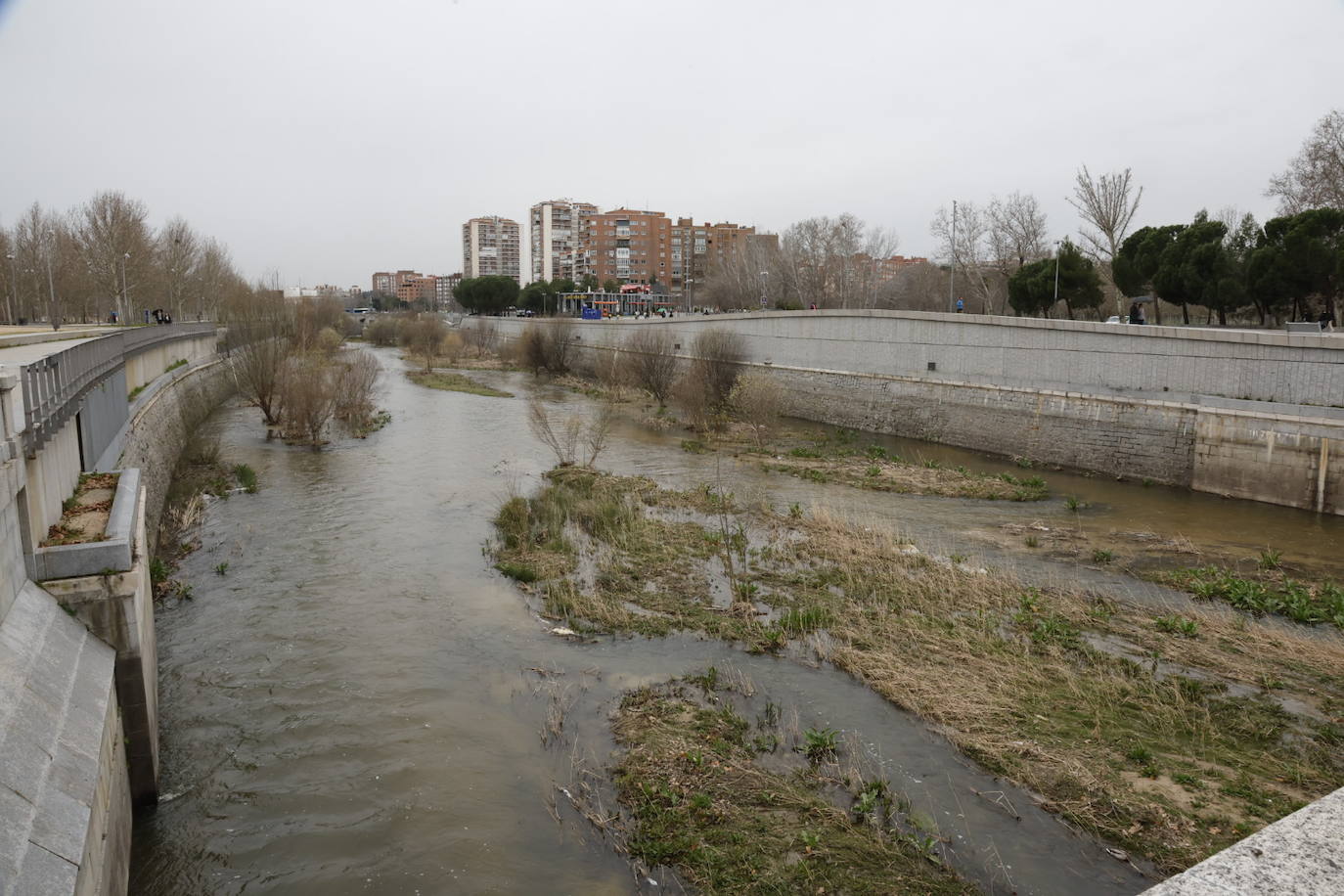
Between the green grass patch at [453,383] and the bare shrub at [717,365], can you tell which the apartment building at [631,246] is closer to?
the green grass patch at [453,383]

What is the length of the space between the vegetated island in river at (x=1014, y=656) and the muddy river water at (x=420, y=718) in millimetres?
365

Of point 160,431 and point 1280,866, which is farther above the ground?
point 1280,866

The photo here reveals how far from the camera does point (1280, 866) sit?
238cm

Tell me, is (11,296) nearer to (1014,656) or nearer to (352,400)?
(352,400)

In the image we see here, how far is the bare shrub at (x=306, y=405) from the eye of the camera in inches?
867

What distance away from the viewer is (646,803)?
6.12 metres

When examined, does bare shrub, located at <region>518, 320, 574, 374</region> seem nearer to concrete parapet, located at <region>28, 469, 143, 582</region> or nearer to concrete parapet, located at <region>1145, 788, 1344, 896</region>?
concrete parapet, located at <region>28, 469, 143, 582</region>

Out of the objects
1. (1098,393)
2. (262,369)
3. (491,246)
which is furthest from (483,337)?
(491,246)

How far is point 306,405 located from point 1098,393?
1994 cm

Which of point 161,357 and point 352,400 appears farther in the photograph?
point 161,357

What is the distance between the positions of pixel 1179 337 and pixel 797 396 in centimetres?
1352

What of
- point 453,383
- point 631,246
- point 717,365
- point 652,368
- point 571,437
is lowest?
point 571,437

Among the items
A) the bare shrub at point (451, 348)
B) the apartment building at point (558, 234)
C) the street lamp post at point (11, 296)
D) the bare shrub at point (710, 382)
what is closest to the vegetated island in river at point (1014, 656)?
the bare shrub at point (710, 382)

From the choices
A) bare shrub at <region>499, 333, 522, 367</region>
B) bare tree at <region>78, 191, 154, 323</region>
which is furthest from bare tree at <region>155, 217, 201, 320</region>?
bare shrub at <region>499, 333, 522, 367</region>
